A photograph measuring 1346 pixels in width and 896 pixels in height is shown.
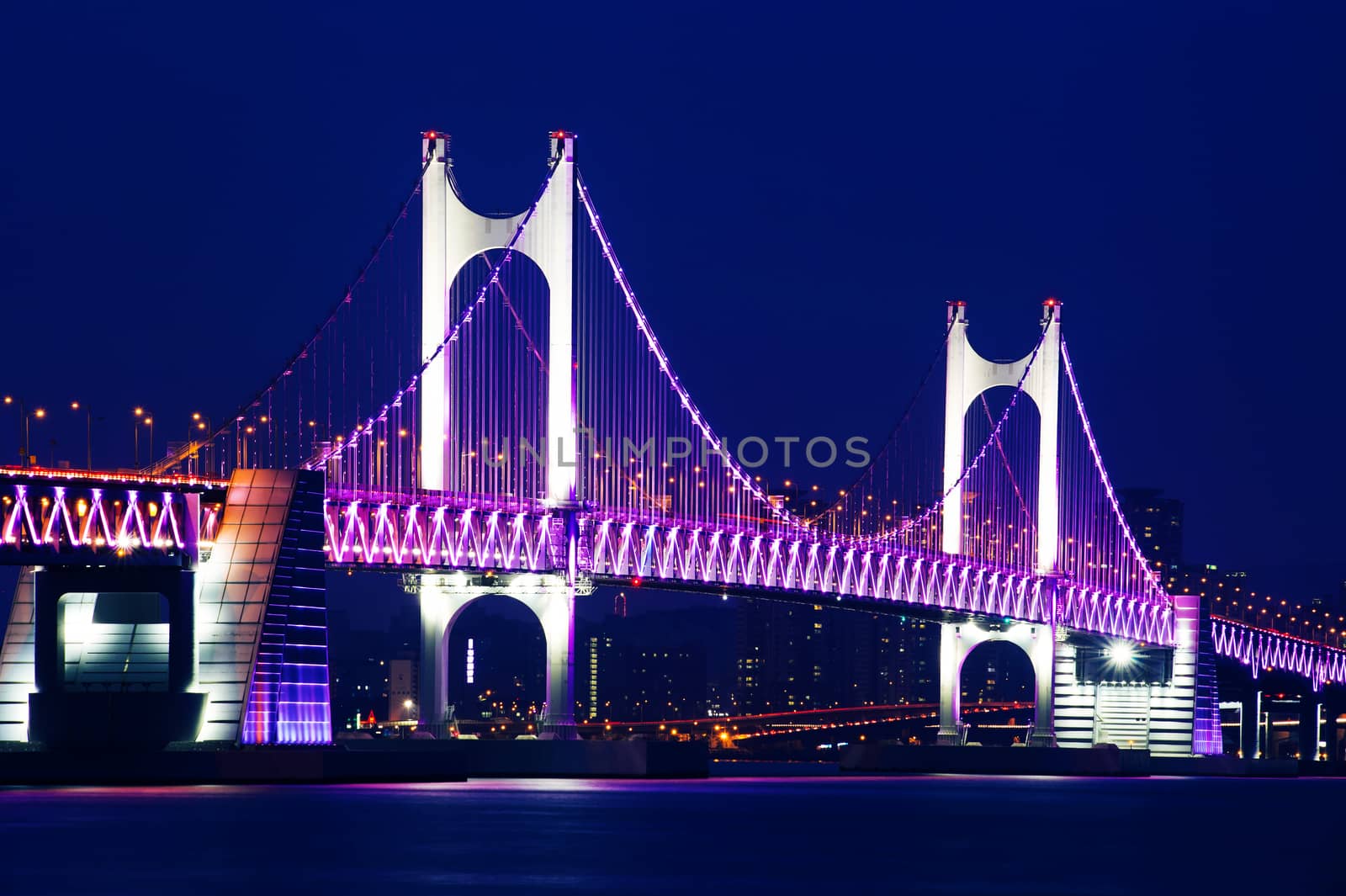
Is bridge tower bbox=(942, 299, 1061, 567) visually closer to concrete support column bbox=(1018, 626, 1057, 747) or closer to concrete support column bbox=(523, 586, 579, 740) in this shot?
concrete support column bbox=(1018, 626, 1057, 747)

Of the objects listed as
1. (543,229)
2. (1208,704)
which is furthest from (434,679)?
(1208,704)

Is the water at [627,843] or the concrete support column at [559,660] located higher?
the concrete support column at [559,660]

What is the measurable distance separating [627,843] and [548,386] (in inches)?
1076

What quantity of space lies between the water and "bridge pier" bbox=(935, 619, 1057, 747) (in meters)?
29.2

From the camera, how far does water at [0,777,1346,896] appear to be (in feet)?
128

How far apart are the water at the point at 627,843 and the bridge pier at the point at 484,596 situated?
4284 mm

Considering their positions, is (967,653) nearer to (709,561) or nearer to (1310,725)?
(709,561)

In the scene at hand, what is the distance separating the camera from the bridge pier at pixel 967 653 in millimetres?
101500

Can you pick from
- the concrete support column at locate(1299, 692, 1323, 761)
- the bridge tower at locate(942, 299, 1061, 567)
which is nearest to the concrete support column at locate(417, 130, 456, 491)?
the bridge tower at locate(942, 299, 1061, 567)

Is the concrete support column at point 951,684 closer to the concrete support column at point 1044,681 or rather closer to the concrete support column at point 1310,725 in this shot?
the concrete support column at point 1044,681

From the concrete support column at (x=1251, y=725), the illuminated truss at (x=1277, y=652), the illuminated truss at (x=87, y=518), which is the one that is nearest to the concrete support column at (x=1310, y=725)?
the illuminated truss at (x=1277, y=652)

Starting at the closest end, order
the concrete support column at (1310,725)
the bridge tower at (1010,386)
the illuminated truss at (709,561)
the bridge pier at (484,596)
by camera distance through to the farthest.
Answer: the illuminated truss at (709,561)
the bridge pier at (484,596)
the bridge tower at (1010,386)
the concrete support column at (1310,725)

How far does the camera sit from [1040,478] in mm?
106188

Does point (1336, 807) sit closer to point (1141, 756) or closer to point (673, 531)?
point (673, 531)
